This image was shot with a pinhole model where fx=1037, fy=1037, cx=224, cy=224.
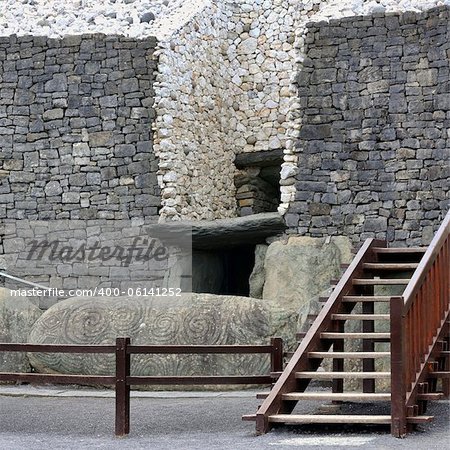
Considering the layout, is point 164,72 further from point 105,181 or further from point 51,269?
point 51,269

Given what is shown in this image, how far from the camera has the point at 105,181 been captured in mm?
16250

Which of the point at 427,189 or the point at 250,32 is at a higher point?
the point at 250,32

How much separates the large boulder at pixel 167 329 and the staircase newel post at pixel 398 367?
465 centimetres

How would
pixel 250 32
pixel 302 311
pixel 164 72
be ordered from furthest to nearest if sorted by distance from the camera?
pixel 250 32, pixel 164 72, pixel 302 311

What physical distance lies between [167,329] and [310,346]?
13.5 ft

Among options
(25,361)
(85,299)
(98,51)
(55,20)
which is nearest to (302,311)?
(85,299)

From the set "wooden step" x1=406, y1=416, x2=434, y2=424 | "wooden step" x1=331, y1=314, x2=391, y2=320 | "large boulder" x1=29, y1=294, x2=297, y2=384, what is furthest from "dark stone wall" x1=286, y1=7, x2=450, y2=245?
"wooden step" x1=406, y1=416, x2=434, y2=424

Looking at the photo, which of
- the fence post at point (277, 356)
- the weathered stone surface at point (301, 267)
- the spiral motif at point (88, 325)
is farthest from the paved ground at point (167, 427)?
the weathered stone surface at point (301, 267)

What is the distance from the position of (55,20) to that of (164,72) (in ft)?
7.12

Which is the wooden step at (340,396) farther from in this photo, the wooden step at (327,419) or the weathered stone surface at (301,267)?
the weathered stone surface at (301,267)

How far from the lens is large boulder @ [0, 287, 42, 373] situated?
13336 millimetres

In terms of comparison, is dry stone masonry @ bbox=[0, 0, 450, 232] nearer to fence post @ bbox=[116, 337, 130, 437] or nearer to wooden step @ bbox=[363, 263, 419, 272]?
wooden step @ bbox=[363, 263, 419, 272]

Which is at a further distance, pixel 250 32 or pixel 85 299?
pixel 250 32

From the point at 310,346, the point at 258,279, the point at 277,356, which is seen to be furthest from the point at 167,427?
the point at 258,279
